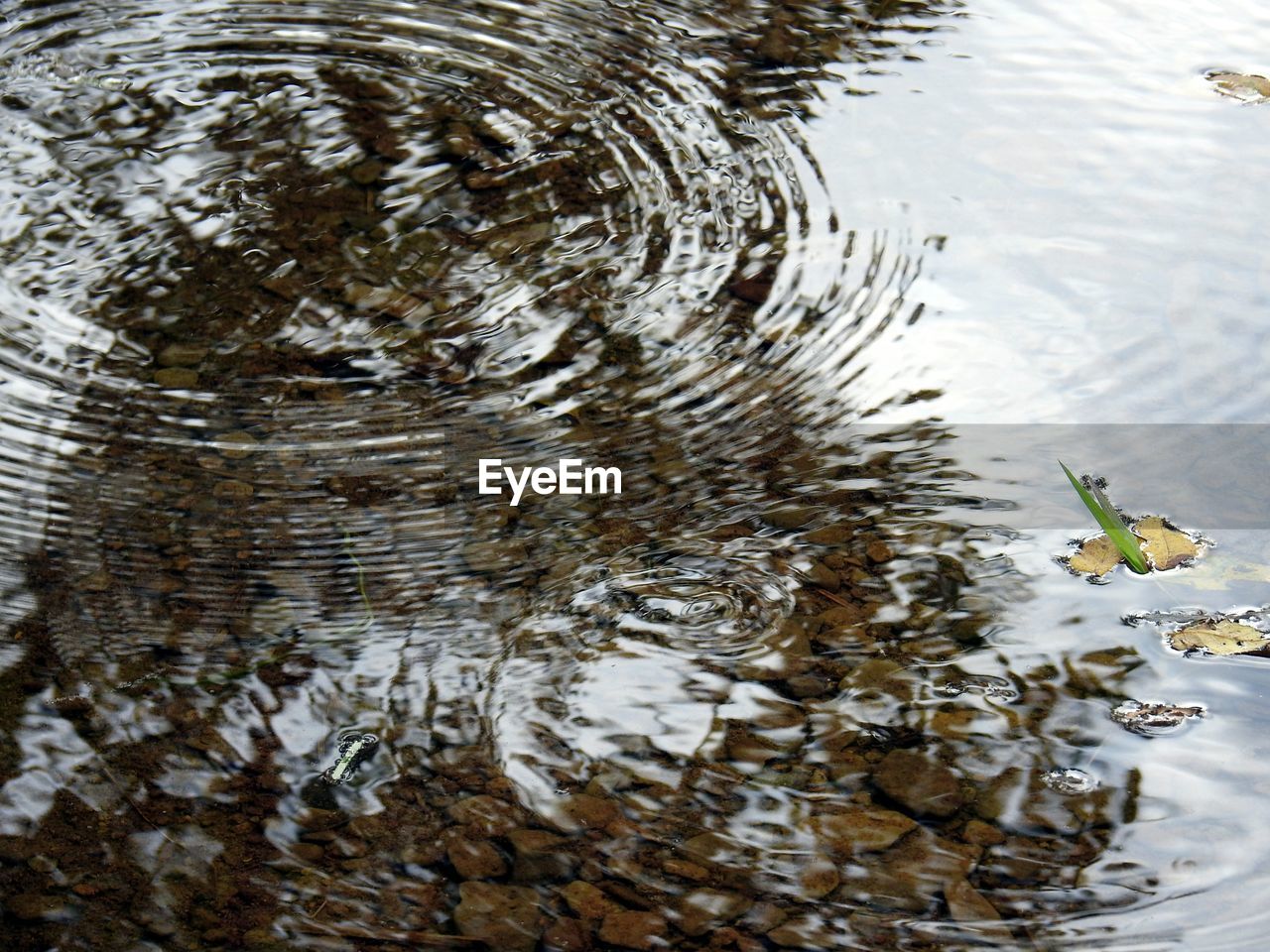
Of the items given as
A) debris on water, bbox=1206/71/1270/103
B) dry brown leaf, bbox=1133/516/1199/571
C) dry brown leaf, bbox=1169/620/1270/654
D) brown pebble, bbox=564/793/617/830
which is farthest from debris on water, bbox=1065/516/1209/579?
debris on water, bbox=1206/71/1270/103

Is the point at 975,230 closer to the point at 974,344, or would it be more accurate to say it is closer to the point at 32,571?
the point at 974,344

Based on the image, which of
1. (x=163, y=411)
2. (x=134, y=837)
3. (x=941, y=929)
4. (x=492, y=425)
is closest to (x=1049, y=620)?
(x=941, y=929)

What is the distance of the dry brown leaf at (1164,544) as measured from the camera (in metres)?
2.20

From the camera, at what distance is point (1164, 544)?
2.22m

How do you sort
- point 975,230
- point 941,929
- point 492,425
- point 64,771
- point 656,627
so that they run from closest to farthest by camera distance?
point 941,929, point 64,771, point 656,627, point 492,425, point 975,230

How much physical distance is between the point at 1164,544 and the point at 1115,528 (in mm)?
107

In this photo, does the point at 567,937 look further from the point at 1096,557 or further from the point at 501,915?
the point at 1096,557

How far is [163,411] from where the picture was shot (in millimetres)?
2529

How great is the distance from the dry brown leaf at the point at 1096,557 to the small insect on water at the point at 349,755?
1286 millimetres

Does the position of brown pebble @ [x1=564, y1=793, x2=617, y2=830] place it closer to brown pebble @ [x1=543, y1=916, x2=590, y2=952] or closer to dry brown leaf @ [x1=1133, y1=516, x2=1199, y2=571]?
brown pebble @ [x1=543, y1=916, x2=590, y2=952]

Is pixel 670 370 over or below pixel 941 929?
over

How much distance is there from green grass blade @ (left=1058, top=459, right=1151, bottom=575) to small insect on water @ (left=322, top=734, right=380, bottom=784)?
1.35 m

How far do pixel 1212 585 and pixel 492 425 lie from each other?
142 centimetres

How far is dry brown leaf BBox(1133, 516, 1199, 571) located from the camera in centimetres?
220
